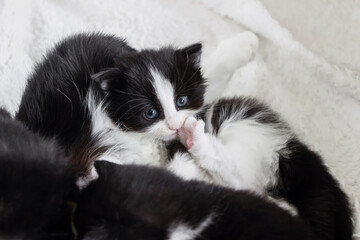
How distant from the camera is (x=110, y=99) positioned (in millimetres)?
1572

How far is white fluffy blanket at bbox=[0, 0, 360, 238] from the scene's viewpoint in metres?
1.80

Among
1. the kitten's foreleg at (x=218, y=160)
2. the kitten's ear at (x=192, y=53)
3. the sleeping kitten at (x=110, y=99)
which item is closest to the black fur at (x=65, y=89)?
the sleeping kitten at (x=110, y=99)

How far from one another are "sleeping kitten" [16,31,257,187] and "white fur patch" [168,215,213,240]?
46cm

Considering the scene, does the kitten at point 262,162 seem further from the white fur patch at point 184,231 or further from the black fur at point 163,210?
the white fur patch at point 184,231

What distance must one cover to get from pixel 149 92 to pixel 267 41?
0.75 m

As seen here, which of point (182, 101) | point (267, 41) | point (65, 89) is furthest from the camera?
point (267, 41)

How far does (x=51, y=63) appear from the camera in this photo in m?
1.57

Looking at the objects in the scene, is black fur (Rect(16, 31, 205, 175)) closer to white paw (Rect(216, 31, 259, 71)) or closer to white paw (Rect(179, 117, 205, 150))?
white paw (Rect(179, 117, 205, 150))

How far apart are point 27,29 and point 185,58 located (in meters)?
0.76

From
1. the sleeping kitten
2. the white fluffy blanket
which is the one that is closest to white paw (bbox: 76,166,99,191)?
the sleeping kitten

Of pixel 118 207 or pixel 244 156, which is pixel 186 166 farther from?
pixel 118 207

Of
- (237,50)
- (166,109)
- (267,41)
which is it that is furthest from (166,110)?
(267,41)

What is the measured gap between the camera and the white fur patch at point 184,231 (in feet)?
3.35

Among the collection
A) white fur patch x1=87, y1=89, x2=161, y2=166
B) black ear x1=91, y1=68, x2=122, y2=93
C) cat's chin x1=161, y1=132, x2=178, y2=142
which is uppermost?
black ear x1=91, y1=68, x2=122, y2=93
